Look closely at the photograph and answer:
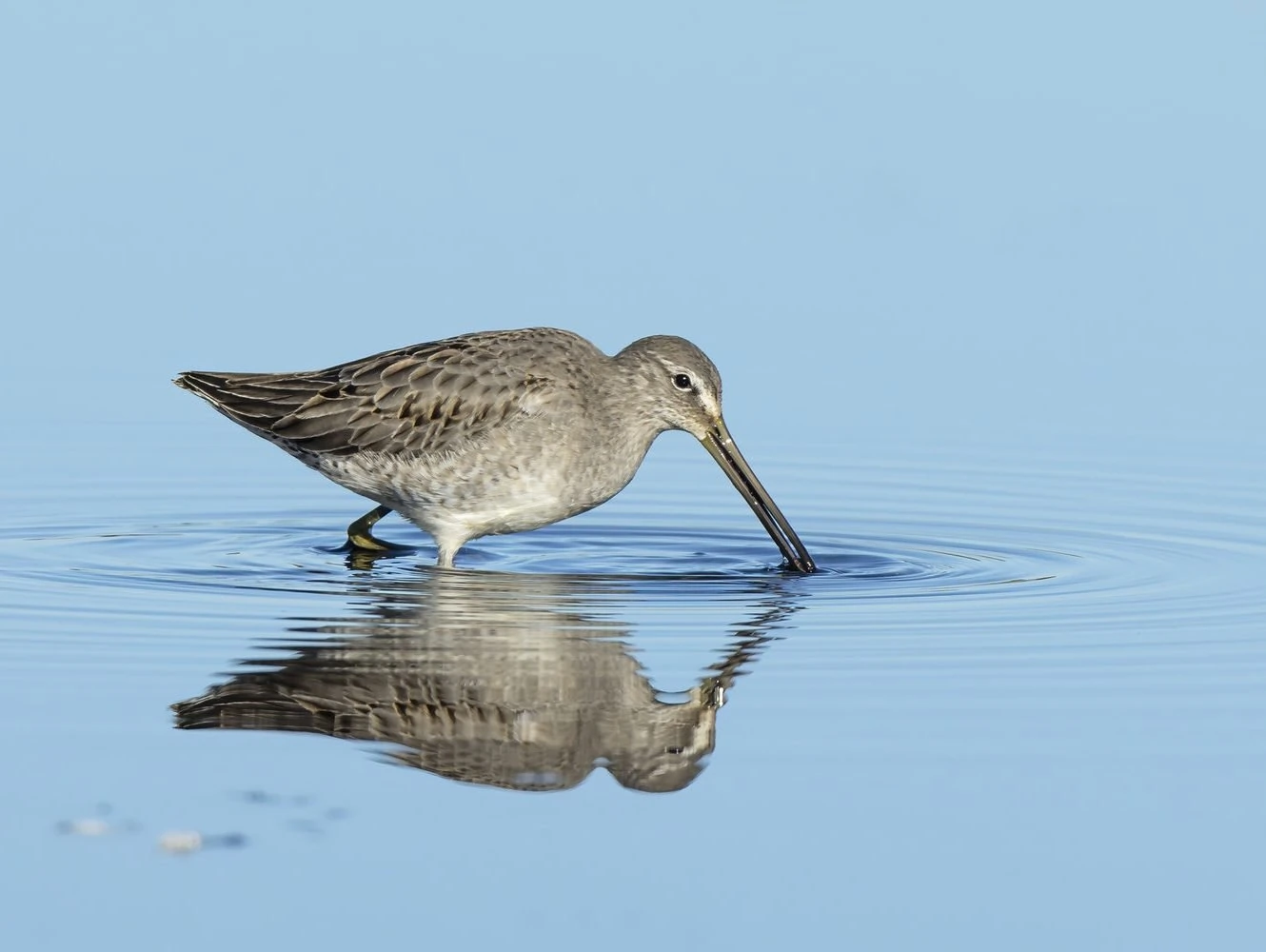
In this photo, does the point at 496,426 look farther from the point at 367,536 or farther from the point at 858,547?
the point at 858,547

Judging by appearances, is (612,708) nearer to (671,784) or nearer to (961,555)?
(671,784)

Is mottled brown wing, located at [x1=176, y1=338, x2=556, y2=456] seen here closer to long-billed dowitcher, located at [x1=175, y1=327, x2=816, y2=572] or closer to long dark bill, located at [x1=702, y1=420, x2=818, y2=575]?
long-billed dowitcher, located at [x1=175, y1=327, x2=816, y2=572]

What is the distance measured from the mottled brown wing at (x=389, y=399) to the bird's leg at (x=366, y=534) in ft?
1.51

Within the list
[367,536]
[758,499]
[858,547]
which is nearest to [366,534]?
[367,536]

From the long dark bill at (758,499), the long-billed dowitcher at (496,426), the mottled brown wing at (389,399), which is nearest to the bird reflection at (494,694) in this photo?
the long dark bill at (758,499)

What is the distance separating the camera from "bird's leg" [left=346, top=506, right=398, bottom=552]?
12.9m

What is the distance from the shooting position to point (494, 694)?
348 inches

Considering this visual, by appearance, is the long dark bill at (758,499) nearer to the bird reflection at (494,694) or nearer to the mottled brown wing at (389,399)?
the mottled brown wing at (389,399)

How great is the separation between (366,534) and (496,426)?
121cm

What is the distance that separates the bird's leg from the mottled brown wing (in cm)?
46

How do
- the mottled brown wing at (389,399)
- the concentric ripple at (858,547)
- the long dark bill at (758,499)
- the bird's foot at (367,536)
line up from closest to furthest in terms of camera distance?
the concentric ripple at (858,547) → the long dark bill at (758,499) → the mottled brown wing at (389,399) → the bird's foot at (367,536)

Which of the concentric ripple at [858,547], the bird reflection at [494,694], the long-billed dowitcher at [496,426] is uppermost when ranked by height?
the long-billed dowitcher at [496,426]

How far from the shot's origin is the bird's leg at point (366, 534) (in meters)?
12.9

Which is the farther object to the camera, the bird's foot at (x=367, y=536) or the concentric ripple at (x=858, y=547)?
the bird's foot at (x=367, y=536)
